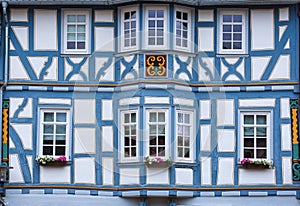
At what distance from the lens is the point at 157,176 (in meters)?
29.2

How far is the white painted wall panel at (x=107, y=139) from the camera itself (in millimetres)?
29703

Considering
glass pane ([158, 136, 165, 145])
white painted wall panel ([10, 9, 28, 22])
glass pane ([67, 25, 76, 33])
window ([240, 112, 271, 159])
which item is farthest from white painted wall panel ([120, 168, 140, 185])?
white painted wall panel ([10, 9, 28, 22])

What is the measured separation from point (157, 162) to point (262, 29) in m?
4.73

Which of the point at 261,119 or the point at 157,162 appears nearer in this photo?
the point at 157,162

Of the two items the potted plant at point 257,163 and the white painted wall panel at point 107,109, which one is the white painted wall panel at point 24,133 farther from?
the potted plant at point 257,163

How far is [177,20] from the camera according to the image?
1175 inches

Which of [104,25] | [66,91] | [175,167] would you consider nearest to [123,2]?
[104,25]

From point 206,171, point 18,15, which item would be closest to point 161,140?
point 206,171

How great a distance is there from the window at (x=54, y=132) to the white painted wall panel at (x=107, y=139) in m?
1.00

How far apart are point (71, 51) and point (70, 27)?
2.29ft

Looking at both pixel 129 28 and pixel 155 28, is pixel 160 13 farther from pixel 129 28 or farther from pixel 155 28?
pixel 129 28

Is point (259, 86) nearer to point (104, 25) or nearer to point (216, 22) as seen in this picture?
point (216, 22)

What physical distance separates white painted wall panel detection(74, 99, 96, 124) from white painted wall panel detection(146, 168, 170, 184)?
86.3 inches

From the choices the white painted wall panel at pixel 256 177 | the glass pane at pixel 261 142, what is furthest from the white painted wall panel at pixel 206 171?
the glass pane at pixel 261 142
